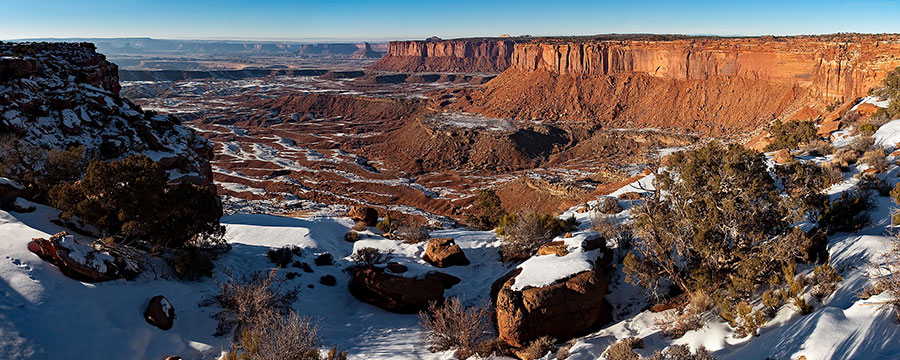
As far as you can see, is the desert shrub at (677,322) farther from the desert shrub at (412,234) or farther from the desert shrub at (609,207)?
the desert shrub at (412,234)

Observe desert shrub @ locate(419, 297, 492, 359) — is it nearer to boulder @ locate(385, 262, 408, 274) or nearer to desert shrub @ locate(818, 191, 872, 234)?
boulder @ locate(385, 262, 408, 274)

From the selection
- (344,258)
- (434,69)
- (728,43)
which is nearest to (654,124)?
(728,43)

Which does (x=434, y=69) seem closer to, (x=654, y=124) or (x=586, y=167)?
(x=654, y=124)

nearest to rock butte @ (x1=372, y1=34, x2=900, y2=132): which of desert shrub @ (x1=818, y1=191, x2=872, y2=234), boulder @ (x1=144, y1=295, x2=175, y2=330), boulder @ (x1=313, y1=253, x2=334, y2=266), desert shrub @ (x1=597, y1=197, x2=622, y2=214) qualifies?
desert shrub @ (x1=597, y1=197, x2=622, y2=214)

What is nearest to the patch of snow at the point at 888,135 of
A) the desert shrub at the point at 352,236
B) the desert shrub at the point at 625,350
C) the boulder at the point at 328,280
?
the desert shrub at the point at 625,350

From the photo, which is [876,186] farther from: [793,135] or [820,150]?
[793,135]

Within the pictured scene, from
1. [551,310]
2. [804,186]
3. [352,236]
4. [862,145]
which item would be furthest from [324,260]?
[862,145]
